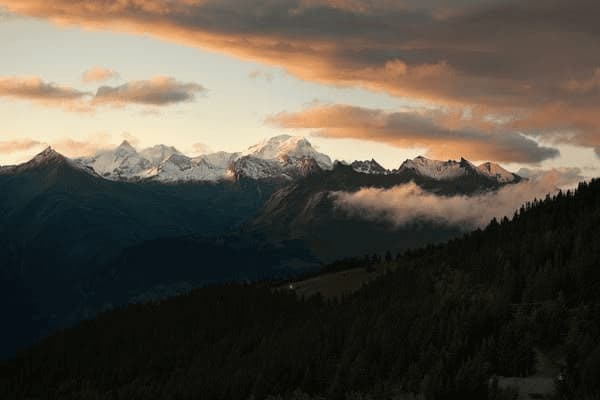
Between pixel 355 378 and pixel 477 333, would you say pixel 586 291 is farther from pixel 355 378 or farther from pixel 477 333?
pixel 355 378

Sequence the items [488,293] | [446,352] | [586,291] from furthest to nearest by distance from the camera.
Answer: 1. [488,293]
2. [586,291]
3. [446,352]

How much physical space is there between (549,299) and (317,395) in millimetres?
50119

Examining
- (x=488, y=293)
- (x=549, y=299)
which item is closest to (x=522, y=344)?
(x=549, y=299)

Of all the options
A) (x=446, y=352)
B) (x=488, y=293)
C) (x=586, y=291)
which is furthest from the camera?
(x=488, y=293)

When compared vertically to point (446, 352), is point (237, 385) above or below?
below

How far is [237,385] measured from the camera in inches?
7549

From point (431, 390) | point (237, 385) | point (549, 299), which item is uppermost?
point (549, 299)

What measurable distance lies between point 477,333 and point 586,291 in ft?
79.7

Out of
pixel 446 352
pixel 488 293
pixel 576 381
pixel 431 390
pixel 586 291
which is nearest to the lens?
pixel 576 381

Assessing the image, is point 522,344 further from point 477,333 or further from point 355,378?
point 355,378

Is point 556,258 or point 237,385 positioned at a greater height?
point 556,258

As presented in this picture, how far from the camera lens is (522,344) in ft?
445

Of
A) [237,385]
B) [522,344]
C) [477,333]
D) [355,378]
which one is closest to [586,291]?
[477,333]

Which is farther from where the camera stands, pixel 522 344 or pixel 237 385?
pixel 237 385
